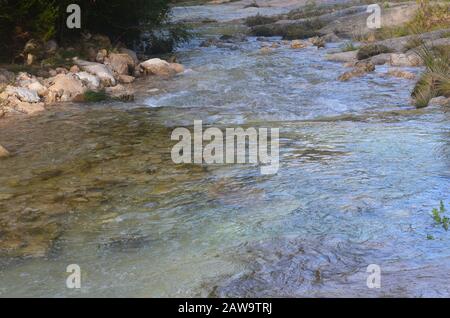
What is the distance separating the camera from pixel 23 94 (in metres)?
10.3

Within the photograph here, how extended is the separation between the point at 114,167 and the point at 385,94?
5.35 metres

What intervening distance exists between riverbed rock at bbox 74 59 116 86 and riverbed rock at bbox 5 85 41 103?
180 centimetres

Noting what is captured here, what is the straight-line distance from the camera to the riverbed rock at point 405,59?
1300 centimetres

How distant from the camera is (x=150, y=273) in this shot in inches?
168

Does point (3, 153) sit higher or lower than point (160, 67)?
lower

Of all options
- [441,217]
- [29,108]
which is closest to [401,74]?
[29,108]

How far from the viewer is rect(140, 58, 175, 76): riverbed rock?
540 inches

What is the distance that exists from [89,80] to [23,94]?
5.63ft

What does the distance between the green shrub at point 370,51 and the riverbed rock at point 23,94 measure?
7.19 m

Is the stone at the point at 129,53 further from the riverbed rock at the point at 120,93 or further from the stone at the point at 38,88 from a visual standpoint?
the stone at the point at 38,88

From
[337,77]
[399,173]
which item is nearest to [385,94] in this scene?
[337,77]

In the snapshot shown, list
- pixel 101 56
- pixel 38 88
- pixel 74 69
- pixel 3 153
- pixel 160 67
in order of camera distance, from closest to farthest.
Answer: pixel 3 153, pixel 38 88, pixel 74 69, pixel 101 56, pixel 160 67

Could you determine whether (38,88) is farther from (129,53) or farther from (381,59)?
(381,59)

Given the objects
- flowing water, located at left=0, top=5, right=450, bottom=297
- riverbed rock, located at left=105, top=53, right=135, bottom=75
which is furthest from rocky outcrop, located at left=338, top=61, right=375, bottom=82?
riverbed rock, located at left=105, top=53, right=135, bottom=75
